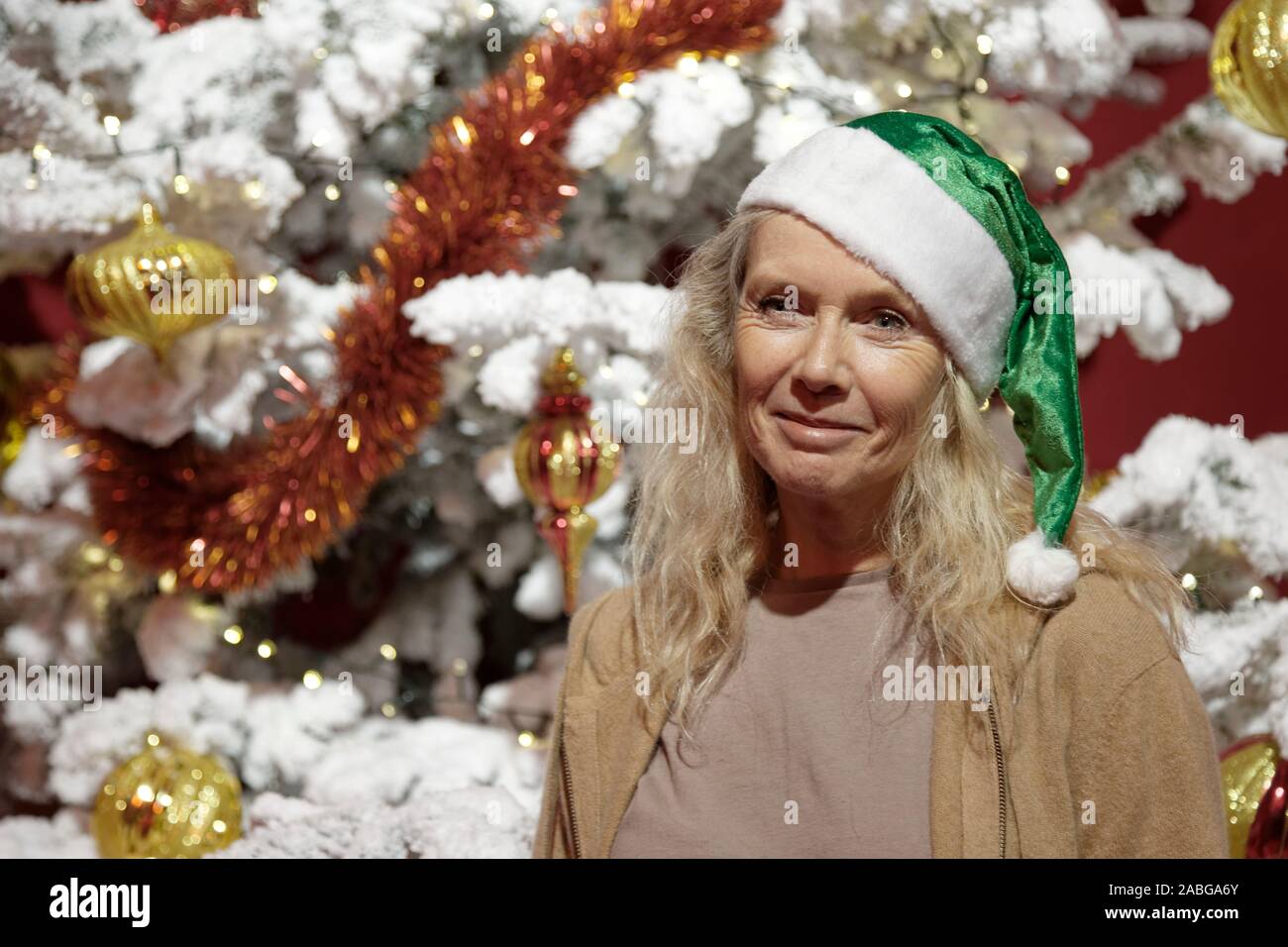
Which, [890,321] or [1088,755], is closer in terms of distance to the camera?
[1088,755]

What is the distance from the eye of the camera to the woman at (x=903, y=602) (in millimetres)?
1258

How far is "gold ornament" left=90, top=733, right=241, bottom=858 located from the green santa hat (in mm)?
1146

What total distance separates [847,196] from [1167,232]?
1.43m

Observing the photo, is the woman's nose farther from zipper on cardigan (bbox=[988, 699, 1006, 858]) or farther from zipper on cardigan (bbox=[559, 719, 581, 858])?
zipper on cardigan (bbox=[559, 719, 581, 858])

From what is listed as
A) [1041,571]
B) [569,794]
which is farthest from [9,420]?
[1041,571]

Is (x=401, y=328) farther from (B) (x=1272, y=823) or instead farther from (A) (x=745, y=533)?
(B) (x=1272, y=823)

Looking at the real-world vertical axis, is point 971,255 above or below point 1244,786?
above

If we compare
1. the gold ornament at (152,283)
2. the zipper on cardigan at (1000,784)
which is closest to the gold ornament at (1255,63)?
the zipper on cardigan at (1000,784)

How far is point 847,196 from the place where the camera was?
4.39ft

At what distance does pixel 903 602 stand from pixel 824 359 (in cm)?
27

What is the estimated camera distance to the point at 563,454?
189 centimetres

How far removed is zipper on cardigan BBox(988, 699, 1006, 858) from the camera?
126 centimetres

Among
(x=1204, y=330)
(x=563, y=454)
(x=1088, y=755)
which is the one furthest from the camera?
(x=1204, y=330)

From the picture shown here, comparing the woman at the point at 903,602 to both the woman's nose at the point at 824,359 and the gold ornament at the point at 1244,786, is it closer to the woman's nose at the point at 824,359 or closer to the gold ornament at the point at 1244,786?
the woman's nose at the point at 824,359
